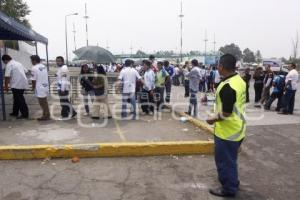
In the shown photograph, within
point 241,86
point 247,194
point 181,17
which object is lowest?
point 247,194

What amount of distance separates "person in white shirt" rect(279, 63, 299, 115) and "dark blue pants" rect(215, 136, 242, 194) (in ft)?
25.1

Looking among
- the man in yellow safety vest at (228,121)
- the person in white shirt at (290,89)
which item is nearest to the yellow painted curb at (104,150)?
the man in yellow safety vest at (228,121)

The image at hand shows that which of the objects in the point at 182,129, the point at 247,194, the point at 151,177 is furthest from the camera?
the point at 182,129

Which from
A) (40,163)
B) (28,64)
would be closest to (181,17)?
(28,64)

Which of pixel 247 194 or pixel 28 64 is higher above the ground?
pixel 28 64

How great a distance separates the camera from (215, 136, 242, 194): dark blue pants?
439 centimetres

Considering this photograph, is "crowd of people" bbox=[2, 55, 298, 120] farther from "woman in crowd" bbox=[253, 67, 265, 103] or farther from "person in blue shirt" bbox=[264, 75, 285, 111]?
"woman in crowd" bbox=[253, 67, 265, 103]

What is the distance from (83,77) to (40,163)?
4.12 meters

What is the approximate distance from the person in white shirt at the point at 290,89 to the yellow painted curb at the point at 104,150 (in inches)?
235

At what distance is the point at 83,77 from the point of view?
9547mm

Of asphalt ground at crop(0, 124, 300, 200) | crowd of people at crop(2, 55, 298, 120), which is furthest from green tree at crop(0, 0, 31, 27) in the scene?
asphalt ground at crop(0, 124, 300, 200)

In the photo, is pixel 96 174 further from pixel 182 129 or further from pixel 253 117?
pixel 253 117

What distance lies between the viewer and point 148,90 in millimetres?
10766

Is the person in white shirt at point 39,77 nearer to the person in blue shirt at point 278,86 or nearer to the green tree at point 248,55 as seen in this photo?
the person in blue shirt at point 278,86
